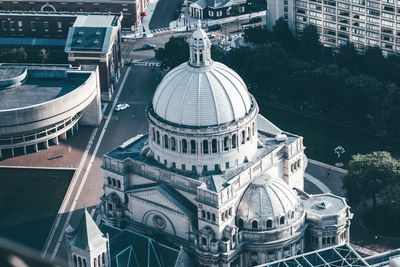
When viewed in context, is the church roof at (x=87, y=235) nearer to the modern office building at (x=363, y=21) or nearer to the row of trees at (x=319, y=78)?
the row of trees at (x=319, y=78)

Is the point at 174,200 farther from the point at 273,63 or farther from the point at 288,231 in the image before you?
the point at 273,63

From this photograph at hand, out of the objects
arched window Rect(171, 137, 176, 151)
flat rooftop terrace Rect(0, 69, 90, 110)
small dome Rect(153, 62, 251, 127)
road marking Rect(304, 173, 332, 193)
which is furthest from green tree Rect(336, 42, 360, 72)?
arched window Rect(171, 137, 176, 151)

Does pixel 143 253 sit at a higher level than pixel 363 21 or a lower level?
lower

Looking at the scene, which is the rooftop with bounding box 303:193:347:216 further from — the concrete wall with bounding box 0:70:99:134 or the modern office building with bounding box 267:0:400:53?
the modern office building with bounding box 267:0:400:53

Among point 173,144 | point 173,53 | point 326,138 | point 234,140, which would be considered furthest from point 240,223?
point 173,53

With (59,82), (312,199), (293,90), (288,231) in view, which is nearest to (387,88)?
(293,90)

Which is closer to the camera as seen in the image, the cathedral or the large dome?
the cathedral

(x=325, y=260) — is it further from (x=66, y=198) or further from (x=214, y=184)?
(x=66, y=198)
